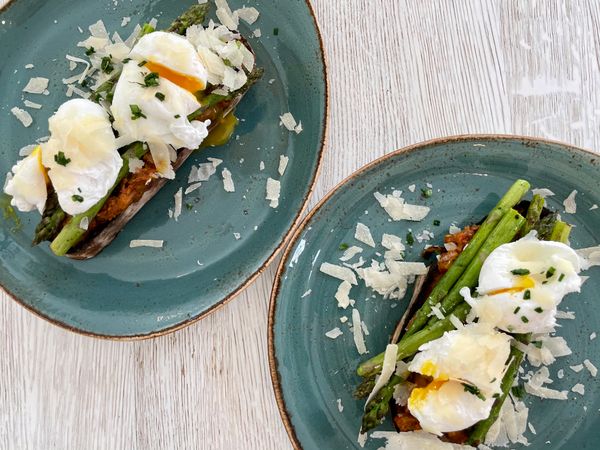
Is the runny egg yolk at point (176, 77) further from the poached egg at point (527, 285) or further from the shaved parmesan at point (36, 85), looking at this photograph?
the poached egg at point (527, 285)

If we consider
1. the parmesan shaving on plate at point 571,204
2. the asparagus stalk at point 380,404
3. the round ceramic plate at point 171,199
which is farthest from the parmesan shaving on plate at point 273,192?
the parmesan shaving on plate at point 571,204

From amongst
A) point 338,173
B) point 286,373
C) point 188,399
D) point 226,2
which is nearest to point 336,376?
point 286,373

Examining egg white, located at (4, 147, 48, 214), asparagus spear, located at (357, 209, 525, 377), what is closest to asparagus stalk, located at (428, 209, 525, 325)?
asparagus spear, located at (357, 209, 525, 377)

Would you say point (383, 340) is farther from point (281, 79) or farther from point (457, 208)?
point (281, 79)

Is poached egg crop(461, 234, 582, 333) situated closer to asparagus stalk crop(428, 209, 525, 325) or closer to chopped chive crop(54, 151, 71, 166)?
asparagus stalk crop(428, 209, 525, 325)

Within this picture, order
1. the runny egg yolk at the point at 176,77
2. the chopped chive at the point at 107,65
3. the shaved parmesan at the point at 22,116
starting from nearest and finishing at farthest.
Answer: the runny egg yolk at the point at 176,77 < the chopped chive at the point at 107,65 < the shaved parmesan at the point at 22,116

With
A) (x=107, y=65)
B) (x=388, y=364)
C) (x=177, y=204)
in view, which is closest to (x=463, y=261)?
(x=388, y=364)
